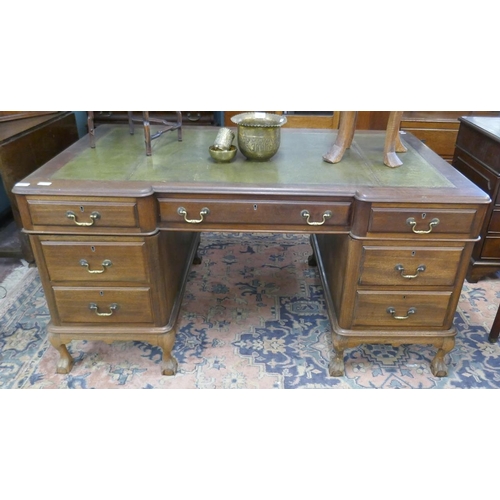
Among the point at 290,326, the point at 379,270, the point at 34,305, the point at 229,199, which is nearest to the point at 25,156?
the point at 34,305

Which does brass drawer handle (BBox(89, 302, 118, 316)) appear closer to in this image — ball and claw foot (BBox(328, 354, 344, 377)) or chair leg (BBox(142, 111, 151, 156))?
chair leg (BBox(142, 111, 151, 156))

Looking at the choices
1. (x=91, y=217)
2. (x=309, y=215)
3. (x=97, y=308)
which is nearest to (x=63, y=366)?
(x=97, y=308)

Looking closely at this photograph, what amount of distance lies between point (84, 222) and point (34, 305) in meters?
1.02

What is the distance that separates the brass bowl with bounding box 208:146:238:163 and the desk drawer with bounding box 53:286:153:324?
0.60 meters

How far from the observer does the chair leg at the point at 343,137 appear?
173 centimetres

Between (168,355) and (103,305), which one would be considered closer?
(103,305)

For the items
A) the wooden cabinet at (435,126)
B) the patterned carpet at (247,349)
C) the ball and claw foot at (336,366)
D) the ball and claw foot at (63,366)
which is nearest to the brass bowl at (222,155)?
the patterned carpet at (247,349)

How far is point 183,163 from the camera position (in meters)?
1.73

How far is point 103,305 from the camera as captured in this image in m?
1.71

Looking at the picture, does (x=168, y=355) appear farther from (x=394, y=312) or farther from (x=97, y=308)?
(x=394, y=312)

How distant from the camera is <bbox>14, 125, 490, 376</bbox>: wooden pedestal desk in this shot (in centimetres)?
151

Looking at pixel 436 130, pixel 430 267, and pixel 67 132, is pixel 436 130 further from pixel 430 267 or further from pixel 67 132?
pixel 67 132

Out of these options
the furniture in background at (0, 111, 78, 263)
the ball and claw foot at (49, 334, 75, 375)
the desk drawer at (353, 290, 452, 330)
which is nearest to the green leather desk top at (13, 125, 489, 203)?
the desk drawer at (353, 290, 452, 330)

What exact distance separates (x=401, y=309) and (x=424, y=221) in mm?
393
